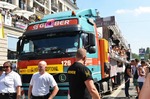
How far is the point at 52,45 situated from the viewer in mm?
8438

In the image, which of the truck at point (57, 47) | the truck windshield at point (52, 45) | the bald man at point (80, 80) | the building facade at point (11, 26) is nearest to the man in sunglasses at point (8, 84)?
the truck at point (57, 47)

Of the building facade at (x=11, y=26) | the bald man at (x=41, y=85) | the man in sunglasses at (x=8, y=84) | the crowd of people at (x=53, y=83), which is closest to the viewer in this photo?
the crowd of people at (x=53, y=83)

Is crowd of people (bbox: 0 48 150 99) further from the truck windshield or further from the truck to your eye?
the truck windshield

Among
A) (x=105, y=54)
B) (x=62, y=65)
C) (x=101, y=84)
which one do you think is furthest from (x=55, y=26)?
(x=101, y=84)

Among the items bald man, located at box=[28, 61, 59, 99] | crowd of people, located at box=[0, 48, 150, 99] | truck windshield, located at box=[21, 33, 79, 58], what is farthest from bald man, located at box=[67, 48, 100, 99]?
truck windshield, located at box=[21, 33, 79, 58]

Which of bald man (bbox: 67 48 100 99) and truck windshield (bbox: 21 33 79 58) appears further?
truck windshield (bbox: 21 33 79 58)

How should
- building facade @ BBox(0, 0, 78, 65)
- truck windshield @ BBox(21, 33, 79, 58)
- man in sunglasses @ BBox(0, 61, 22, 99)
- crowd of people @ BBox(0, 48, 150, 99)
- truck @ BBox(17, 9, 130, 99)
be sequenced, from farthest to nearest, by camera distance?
building facade @ BBox(0, 0, 78, 65)
truck windshield @ BBox(21, 33, 79, 58)
truck @ BBox(17, 9, 130, 99)
man in sunglasses @ BBox(0, 61, 22, 99)
crowd of people @ BBox(0, 48, 150, 99)

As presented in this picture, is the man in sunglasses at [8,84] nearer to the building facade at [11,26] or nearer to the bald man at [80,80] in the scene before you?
the bald man at [80,80]

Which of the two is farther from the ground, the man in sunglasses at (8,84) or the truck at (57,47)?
the truck at (57,47)

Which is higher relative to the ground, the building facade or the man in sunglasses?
the building facade

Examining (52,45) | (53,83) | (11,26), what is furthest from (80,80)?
(11,26)

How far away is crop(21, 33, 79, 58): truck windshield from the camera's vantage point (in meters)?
8.13

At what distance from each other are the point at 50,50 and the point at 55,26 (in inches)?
33.2

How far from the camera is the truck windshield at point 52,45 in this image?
26.7 ft
